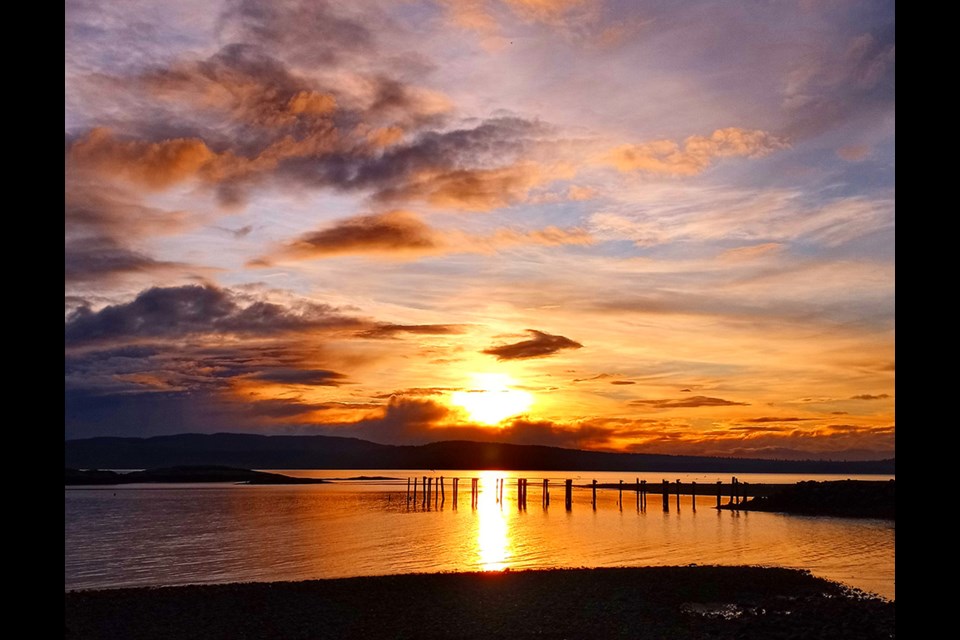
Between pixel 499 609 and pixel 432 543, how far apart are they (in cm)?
2725

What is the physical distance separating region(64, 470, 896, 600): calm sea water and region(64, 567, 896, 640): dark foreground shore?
5524 mm

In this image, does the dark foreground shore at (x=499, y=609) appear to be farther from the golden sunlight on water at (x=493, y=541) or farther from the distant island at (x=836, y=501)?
the distant island at (x=836, y=501)

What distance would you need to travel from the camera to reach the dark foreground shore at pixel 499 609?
878 inches

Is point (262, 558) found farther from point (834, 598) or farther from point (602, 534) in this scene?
point (834, 598)

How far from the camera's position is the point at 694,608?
25.8 meters

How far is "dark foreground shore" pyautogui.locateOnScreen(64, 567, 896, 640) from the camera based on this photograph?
878 inches

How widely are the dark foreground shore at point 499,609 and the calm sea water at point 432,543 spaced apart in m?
5.52

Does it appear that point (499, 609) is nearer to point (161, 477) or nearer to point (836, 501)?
point (836, 501)

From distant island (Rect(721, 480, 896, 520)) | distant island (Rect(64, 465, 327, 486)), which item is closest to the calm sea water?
distant island (Rect(721, 480, 896, 520))

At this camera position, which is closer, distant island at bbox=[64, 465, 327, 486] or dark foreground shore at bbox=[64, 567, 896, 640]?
dark foreground shore at bbox=[64, 567, 896, 640]

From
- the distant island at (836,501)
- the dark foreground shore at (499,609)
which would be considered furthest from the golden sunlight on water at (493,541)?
the distant island at (836,501)

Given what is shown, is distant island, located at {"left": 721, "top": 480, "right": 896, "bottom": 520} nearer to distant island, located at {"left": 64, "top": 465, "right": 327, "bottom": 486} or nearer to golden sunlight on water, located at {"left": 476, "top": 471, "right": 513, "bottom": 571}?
golden sunlight on water, located at {"left": 476, "top": 471, "right": 513, "bottom": 571}

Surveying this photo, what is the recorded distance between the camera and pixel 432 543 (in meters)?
52.2
